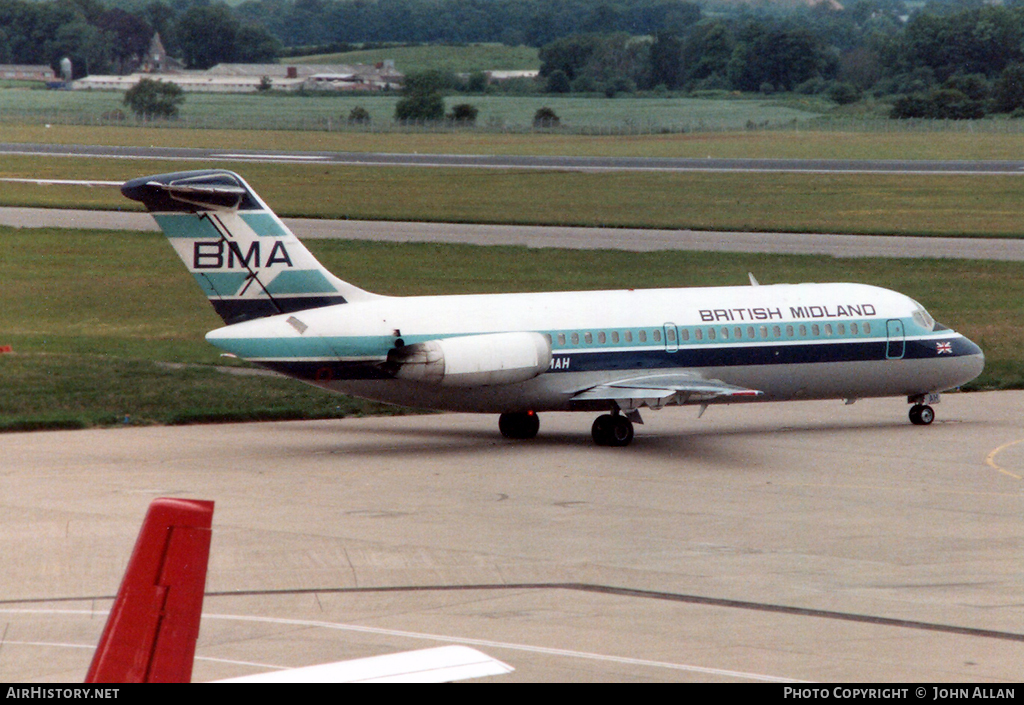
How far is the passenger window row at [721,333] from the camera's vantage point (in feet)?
98.7

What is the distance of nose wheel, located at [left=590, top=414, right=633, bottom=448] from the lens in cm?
3017

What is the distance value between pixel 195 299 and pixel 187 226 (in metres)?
24.6

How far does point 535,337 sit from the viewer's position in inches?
1155

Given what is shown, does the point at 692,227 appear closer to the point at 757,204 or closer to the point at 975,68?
the point at 757,204

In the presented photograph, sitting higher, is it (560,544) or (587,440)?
(560,544)

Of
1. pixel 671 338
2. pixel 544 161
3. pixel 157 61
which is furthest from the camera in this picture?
pixel 157 61

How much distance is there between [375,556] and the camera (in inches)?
834

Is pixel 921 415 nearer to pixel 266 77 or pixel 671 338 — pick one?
pixel 671 338

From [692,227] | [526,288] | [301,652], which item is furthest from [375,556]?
[692,227]

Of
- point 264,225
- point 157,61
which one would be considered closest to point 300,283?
point 264,225

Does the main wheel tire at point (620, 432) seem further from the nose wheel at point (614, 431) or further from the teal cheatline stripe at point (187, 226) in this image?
the teal cheatline stripe at point (187, 226)

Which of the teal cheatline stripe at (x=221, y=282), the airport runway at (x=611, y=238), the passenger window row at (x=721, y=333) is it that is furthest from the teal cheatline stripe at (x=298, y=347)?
the airport runway at (x=611, y=238)

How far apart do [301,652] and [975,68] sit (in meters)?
174

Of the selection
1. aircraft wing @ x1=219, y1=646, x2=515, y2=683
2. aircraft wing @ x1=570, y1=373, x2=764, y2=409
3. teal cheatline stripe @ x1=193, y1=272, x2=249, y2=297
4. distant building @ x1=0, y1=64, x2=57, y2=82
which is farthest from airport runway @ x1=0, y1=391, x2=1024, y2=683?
distant building @ x1=0, y1=64, x2=57, y2=82
